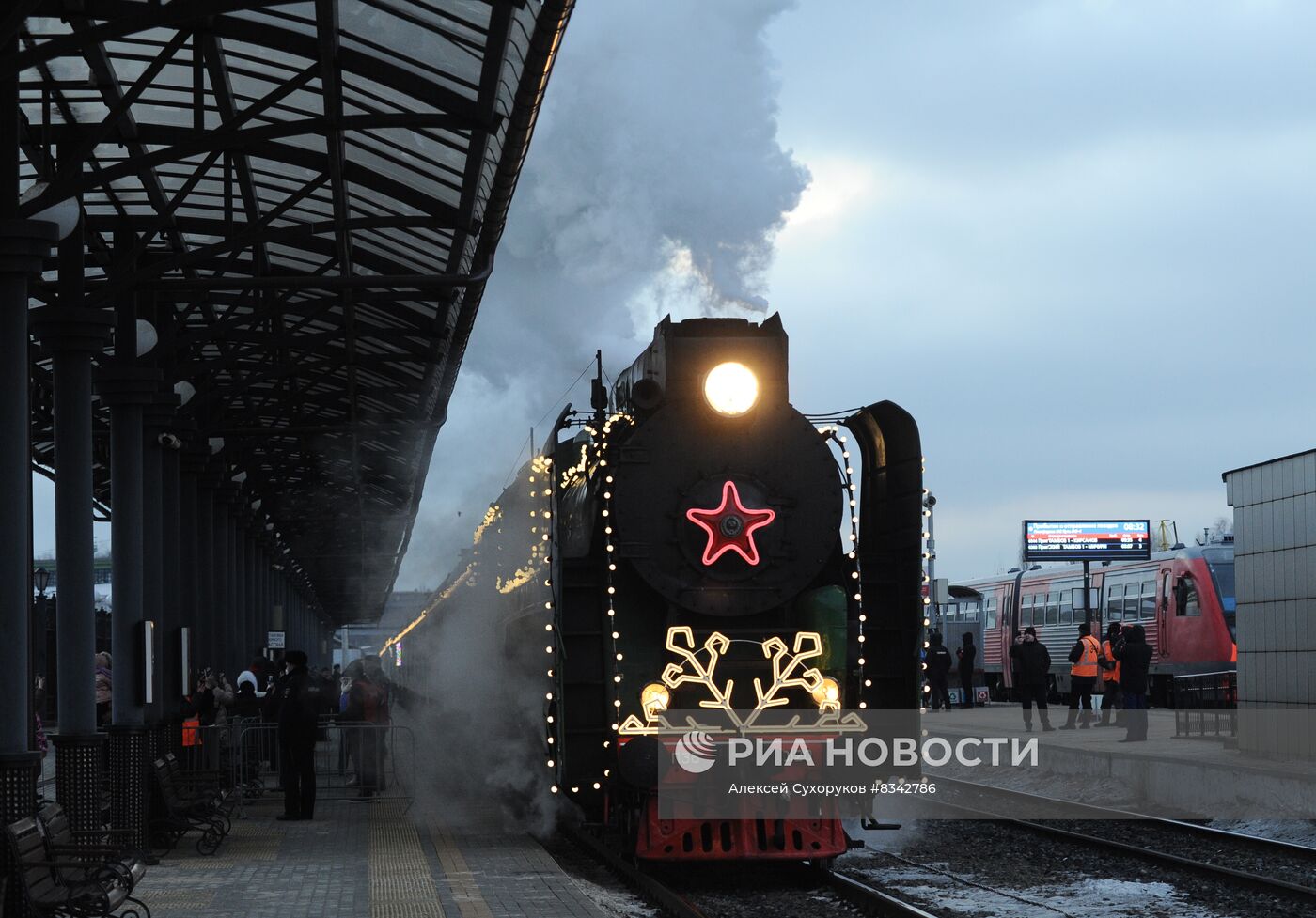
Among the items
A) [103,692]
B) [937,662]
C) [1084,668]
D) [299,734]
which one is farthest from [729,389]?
[937,662]

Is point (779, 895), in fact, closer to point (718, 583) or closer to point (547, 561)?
point (718, 583)

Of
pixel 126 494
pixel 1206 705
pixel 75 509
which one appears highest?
pixel 126 494

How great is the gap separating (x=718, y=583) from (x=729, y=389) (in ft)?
4.36

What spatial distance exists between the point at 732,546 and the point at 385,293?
7527 mm

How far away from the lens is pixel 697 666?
1130 cm

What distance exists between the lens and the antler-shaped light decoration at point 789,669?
37.2 feet

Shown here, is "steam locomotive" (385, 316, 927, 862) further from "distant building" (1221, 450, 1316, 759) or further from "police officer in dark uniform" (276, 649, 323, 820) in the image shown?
"distant building" (1221, 450, 1316, 759)

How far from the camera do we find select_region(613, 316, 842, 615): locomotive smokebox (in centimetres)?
1141

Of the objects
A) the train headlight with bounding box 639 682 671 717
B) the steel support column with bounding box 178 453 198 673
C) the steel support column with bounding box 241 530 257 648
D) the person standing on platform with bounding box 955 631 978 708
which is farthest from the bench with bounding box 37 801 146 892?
the person standing on platform with bounding box 955 631 978 708

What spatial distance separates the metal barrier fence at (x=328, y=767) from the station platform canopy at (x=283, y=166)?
3634 mm

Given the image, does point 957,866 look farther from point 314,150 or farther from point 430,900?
point 314,150

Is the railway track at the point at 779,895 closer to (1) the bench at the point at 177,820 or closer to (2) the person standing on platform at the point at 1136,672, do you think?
(1) the bench at the point at 177,820

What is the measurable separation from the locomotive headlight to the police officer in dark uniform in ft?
19.1

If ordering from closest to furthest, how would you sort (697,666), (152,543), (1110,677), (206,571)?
(697,666) < (152,543) < (206,571) < (1110,677)
